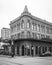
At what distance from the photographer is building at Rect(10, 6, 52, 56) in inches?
1584

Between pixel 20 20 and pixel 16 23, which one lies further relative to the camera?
pixel 16 23

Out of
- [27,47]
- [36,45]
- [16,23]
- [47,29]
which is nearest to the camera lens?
[27,47]

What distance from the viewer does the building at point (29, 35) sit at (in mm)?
40225

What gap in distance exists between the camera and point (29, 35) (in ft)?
138

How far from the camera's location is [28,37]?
136 feet

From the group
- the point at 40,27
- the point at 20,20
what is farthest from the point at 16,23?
the point at 40,27

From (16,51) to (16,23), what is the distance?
1174 cm

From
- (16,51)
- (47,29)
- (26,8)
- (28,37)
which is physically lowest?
(16,51)

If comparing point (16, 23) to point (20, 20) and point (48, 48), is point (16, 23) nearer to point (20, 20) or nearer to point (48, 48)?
point (20, 20)

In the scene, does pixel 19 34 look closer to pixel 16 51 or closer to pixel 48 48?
pixel 16 51

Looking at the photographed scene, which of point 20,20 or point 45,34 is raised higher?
point 20,20

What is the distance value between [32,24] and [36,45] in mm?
8314

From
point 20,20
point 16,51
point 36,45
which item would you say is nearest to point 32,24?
point 20,20

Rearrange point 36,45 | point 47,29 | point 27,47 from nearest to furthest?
point 27,47
point 36,45
point 47,29
